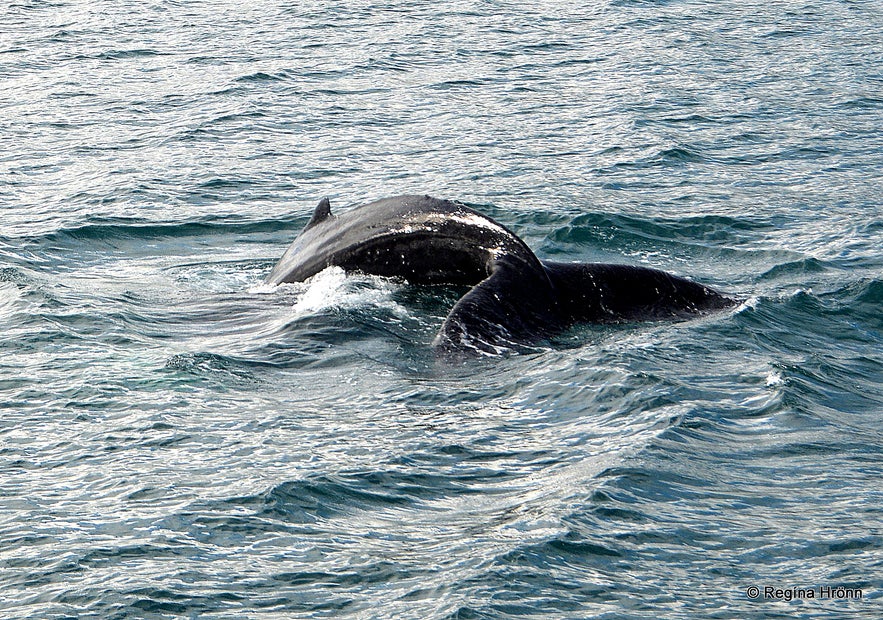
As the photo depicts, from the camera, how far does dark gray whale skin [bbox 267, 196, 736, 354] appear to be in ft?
32.5

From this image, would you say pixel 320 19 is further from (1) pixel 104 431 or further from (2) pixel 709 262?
(1) pixel 104 431

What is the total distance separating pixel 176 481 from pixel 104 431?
1.07m

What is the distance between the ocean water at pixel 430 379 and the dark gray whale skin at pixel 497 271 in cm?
20

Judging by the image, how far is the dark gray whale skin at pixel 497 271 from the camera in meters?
9.91

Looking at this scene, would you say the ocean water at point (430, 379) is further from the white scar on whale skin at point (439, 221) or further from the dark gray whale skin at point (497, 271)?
the white scar on whale skin at point (439, 221)

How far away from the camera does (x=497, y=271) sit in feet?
32.5

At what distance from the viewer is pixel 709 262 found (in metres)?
13.7

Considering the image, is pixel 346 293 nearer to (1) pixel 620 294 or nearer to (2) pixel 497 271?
(2) pixel 497 271

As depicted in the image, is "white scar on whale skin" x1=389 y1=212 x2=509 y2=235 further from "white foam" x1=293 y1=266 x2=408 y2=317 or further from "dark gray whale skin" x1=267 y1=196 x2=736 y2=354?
"white foam" x1=293 y1=266 x2=408 y2=317

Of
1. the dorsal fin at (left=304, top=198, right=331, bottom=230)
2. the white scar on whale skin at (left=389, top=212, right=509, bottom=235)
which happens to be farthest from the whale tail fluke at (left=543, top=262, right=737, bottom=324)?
the dorsal fin at (left=304, top=198, right=331, bottom=230)

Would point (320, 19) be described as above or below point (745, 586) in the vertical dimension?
above

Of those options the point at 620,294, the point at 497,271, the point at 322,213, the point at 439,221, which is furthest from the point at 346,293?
the point at 620,294

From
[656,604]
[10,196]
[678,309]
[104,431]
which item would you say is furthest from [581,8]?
[656,604]

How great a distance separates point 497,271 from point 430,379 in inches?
39.9
